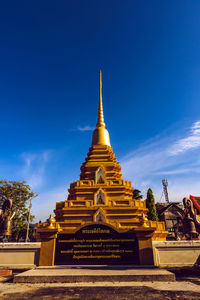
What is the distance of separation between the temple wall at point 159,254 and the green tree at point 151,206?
1831 cm

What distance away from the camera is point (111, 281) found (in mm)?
7809

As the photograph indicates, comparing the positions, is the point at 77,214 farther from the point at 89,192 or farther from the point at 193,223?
the point at 193,223

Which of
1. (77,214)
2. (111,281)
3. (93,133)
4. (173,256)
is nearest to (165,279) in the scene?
(111,281)

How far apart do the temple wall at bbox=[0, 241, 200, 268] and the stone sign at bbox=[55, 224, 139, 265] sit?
7.38 feet

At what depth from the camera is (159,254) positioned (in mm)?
11672

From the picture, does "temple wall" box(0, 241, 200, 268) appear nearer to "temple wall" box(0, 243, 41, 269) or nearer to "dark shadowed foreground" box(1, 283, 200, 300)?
"temple wall" box(0, 243, 41, 269)

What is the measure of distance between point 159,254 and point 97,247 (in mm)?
4213

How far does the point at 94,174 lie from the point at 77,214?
493 cm

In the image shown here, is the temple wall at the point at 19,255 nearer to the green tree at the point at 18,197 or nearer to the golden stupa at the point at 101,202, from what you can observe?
the golden stupa at the point at 101,202

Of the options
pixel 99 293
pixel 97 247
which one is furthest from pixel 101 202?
pixel 99 293

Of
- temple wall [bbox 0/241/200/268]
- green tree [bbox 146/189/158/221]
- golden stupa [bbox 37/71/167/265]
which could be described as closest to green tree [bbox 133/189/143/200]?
green tree [bbox 146/189/158/221]

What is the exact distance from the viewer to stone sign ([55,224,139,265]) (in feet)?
34.4

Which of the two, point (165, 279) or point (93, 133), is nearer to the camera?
point (165, 279)

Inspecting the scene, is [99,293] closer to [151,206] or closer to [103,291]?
[103,291]
